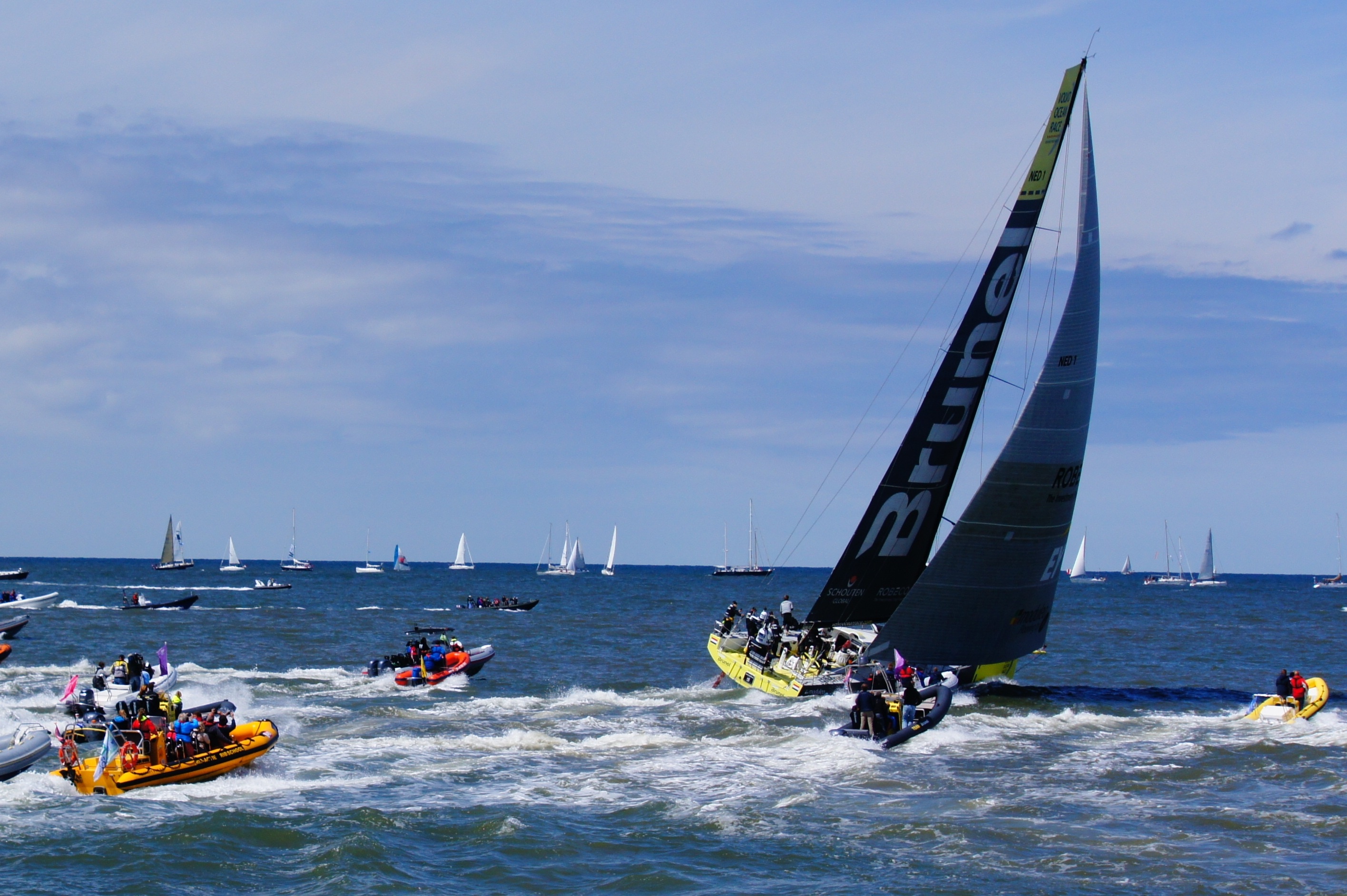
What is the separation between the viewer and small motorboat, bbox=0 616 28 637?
178 ft

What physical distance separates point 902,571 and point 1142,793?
13.2m

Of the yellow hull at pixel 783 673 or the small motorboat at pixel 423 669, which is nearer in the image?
the yellow hull at pixel 783 673

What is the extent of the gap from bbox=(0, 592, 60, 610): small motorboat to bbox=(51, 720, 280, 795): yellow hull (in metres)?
55.6

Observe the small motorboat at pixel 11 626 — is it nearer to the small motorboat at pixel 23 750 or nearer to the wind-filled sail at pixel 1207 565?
the small motorboat at pixel 23 750

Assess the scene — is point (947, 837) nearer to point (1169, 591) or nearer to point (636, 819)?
point (636, 819)

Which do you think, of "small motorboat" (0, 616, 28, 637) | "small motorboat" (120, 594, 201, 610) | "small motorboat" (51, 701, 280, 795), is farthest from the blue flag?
"small motorboat" (120, 594, 201, 610)

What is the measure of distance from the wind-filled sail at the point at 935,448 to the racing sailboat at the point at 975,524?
4cm

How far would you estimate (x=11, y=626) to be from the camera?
54.4m

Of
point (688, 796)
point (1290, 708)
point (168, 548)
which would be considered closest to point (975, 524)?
point (1290, 708)

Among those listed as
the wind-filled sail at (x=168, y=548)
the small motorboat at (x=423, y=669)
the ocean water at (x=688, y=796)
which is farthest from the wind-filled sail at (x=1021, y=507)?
the wind-filled sail at (x=168, y=548)

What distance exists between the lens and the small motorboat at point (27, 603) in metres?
73.9

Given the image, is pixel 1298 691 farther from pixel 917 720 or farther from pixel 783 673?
pixel 783 673

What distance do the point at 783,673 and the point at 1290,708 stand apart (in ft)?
41.6

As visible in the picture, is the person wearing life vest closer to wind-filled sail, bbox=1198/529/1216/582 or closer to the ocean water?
the ocean water
